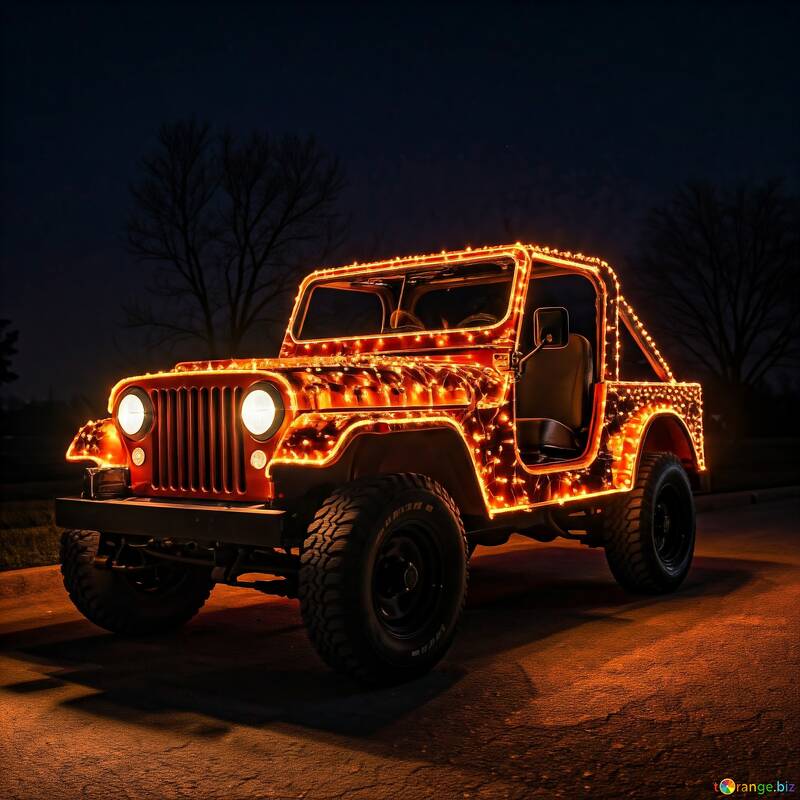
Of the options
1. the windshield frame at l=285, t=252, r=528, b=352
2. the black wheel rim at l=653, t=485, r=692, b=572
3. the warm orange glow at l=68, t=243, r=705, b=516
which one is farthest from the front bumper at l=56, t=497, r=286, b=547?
the black wheel rim at l=653, t=485, r=692, b=572

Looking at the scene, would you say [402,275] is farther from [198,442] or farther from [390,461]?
[198,442]

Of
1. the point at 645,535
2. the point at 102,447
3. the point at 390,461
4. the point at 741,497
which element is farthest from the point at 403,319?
the point at 741,497

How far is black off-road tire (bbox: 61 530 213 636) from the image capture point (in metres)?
5.90

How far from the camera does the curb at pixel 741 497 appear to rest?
14180 millimetres

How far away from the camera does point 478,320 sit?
261 inches

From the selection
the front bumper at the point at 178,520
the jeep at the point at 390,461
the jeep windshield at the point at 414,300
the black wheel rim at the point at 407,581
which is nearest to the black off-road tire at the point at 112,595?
the jeep at the point at 390,461

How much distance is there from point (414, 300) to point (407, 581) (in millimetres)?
2807

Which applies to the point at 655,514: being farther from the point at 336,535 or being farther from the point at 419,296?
the point at 336,535

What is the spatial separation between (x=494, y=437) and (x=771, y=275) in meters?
29.1

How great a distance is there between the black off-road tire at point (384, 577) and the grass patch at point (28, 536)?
4047 mm

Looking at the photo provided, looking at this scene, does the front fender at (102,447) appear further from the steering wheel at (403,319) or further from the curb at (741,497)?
the curb at (741,497)

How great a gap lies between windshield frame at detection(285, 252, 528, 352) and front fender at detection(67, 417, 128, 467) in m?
1.87

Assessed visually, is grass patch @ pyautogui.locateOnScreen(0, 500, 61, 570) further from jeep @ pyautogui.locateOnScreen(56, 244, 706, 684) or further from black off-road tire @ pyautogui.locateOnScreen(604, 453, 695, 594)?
black off-road tire @ pyautogui.locateOnScreen(604, 453, 695, 594)

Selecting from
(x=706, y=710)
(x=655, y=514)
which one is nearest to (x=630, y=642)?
(x=706, y=710)
